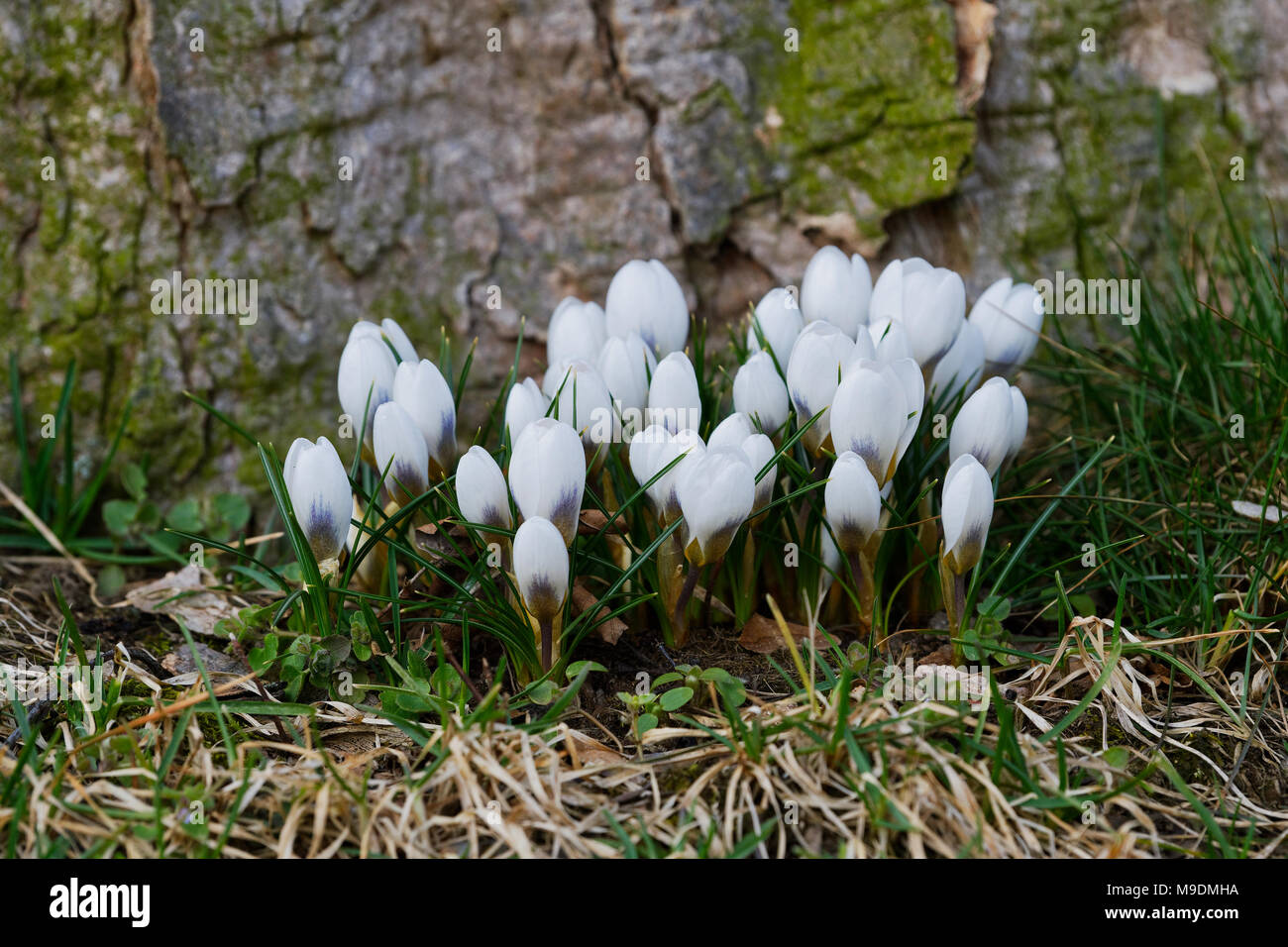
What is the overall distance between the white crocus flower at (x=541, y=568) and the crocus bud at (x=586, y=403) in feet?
0.91

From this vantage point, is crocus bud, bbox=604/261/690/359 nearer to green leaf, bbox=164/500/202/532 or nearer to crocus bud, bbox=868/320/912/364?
crocus bud, bbox=868/320/912/364

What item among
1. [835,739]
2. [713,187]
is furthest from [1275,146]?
[835,739]

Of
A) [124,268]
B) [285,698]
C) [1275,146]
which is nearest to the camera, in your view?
[285,698]

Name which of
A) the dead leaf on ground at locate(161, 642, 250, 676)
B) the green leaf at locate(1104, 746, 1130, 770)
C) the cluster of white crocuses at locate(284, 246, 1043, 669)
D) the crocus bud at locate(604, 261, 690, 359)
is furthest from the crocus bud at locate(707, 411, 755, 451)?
the dead leaf on ground at locate(161, 642, 250, 676)

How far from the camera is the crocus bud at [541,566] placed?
1.53 metres

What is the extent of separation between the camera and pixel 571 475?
5.25 feet

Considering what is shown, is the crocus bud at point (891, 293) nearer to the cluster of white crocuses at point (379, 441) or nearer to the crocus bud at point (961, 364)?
the crocus bud at point (961, 364)

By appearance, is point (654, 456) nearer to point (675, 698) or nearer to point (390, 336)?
point (675, 698)

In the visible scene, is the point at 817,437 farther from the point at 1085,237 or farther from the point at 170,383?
the point at 170,383

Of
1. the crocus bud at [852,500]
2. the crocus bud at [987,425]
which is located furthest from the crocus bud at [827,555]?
the crocus bud at [987,425]

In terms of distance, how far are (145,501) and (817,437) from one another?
1674mm

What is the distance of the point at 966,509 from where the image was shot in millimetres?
1628

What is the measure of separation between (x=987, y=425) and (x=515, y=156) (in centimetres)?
141
